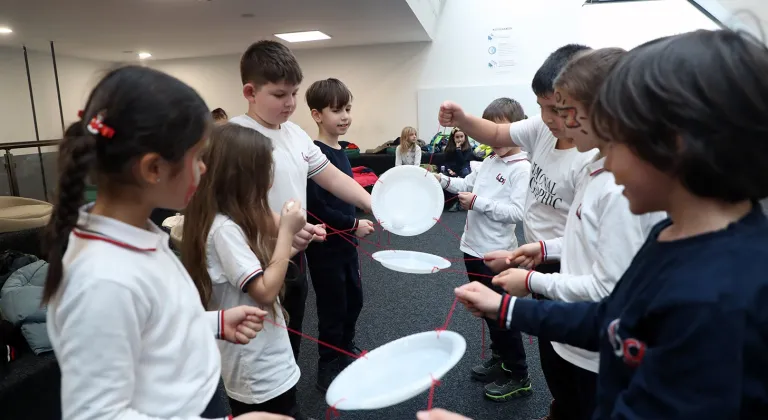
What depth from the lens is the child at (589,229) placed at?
Answer: 3.33 ft

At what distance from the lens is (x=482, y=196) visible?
7.15 feet

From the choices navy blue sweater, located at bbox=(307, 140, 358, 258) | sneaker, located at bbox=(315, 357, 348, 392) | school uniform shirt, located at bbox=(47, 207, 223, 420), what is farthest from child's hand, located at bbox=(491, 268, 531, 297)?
sneaker, located at bbox=(315, 357, 348, 392)

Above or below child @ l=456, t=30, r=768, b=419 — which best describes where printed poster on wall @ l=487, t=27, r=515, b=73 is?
above

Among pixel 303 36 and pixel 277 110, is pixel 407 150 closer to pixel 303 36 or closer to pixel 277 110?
pixel 303 36

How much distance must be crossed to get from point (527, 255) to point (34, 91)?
855 centimetres

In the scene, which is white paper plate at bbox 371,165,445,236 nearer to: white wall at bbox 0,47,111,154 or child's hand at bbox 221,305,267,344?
child's hand at bbox 221,305,267,344

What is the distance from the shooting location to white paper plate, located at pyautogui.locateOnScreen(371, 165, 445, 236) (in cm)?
180

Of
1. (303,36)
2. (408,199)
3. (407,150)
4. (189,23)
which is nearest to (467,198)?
(408,199)

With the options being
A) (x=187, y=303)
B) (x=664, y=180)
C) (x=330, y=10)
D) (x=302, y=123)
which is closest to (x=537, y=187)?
(x=664, y=180)

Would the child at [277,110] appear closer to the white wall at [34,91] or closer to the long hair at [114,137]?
the long hair at [114,137]

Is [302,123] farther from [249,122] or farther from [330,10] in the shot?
[249,122]

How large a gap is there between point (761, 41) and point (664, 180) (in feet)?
0.68

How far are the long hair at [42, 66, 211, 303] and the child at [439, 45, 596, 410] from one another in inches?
40.4

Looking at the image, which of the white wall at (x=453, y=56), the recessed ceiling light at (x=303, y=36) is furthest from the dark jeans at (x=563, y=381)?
the white wall at (x=453, y=56)
